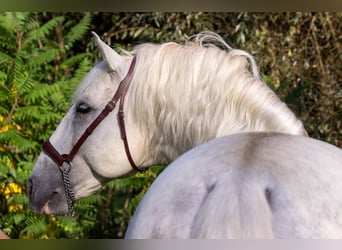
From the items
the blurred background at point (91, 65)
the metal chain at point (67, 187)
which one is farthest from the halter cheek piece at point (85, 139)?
the blurred background at point (91, 65)

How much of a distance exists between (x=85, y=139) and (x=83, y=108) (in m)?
0.14

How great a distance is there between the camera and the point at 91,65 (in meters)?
6.65

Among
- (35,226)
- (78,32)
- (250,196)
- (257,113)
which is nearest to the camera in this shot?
(250,196)

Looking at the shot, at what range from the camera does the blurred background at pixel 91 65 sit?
5297 mm

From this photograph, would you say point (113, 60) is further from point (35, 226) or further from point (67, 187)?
point (35, 226)

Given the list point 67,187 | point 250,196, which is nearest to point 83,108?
point 67,187

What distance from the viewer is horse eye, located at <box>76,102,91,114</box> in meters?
3.24

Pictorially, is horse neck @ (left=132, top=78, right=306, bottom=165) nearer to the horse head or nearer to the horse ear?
the horse head

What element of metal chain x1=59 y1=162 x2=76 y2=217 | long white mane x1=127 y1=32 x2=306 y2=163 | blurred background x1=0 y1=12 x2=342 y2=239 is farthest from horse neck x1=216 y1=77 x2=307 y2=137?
blurred background x1=0 y1=12 x2=342 y2=239

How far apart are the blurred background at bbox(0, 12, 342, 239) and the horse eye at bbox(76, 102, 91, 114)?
35.6 inches

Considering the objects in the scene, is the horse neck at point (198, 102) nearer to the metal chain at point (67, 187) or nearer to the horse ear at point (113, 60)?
the horse ear at point (113, 60)

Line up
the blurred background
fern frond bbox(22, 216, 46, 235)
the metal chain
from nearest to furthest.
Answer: the metal chain < fern frond bbox(22, 216, 46, 235) < the blurred background

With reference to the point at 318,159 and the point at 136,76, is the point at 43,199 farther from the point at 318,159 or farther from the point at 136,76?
the point at 318,159

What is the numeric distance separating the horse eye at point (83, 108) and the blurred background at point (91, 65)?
0.91 metres
